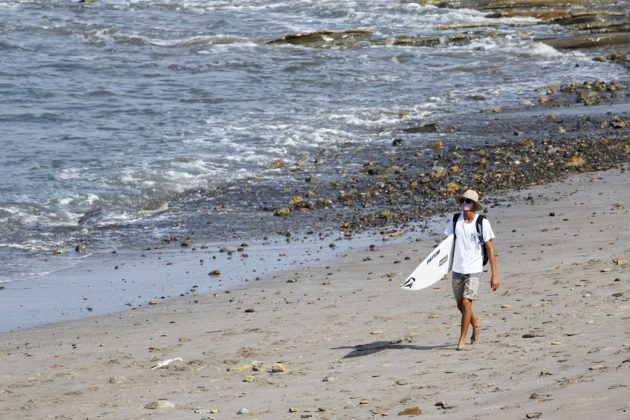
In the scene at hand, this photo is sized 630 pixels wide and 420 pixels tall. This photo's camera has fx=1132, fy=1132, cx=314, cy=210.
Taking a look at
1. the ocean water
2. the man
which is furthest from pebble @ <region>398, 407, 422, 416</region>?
the ocean water

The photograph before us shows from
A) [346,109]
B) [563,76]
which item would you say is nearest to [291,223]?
[346,109]

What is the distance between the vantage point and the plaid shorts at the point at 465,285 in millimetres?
9461

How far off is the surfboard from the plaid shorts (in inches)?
5.9

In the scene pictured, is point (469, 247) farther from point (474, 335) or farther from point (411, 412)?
point (411, 412)

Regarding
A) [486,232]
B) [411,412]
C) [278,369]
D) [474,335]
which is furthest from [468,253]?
[411,412]

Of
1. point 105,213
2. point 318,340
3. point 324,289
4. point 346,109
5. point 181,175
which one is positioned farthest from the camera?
point 346,109

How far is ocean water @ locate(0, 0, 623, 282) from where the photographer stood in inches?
683

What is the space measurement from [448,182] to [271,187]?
2780 millimetres

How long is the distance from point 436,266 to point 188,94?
17.7m

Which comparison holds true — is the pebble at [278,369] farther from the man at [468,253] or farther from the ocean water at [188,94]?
A: the ocean water at [188,94]

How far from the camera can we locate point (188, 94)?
26.7 metres

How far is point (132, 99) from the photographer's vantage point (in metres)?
26.2

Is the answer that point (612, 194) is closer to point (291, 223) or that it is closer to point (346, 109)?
point (291, 223)

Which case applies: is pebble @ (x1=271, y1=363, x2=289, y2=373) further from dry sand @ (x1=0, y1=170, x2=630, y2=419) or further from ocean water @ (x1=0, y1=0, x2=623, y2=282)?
ocean water @ (x1=0, y1=0, x2=623, y2=282)
